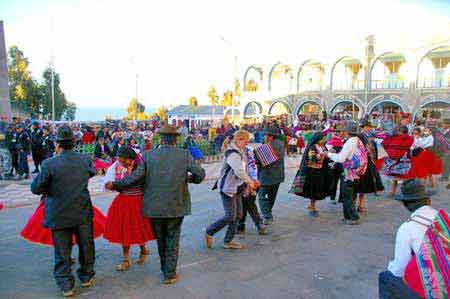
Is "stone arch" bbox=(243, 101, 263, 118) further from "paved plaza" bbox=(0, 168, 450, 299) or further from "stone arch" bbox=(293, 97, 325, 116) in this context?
"paved plaza" bbox=(0, 168, 450, 299)

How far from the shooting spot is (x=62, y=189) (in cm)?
425

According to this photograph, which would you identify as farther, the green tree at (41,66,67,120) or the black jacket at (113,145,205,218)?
the green tree at (41,66,67,120)

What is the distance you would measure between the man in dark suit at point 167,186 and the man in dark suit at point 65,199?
1.62ft

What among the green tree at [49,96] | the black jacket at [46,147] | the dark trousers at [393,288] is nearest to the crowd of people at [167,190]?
the dark trousers at [393,288]

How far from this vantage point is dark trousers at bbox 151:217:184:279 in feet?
15.2

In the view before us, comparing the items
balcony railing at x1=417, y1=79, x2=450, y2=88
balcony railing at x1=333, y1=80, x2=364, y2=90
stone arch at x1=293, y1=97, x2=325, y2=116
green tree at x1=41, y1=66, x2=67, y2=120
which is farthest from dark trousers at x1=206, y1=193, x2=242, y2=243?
stone arch at x1=293, y1=97, x2=325, y2=116

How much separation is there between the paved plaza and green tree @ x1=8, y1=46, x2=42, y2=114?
2815cm

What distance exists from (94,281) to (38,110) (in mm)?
33655

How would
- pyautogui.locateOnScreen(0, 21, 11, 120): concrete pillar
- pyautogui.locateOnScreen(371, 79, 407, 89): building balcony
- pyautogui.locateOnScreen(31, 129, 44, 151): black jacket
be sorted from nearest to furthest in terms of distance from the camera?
pyautogui.locateOnScreen(31, 129, 44, 151): black jacket, pyautogui.locateOnScreen(0, 21, 11, 120): concrete pillar, pyautogui.locateOnScreen(371, 79, 407, 89): building balcony

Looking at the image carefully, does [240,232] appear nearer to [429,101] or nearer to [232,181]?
[232,181]

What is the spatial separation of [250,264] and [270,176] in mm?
2004

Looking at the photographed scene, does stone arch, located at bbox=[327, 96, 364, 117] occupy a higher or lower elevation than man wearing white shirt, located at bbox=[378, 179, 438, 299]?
higher

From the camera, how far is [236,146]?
5684 millimetres

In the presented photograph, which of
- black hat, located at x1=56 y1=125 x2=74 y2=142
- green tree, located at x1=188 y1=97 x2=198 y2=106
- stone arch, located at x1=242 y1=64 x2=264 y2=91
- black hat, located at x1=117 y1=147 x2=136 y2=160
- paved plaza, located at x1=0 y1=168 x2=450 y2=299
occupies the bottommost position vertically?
paved plaza, located at x1=0 y1=168 x2=450 y2=299
